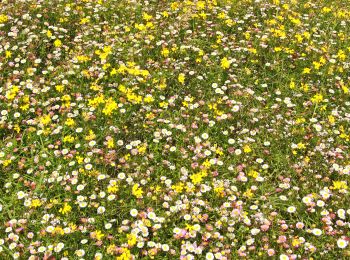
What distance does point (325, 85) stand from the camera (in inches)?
240

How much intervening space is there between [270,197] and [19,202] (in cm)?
249

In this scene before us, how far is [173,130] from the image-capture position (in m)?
A: 5.20

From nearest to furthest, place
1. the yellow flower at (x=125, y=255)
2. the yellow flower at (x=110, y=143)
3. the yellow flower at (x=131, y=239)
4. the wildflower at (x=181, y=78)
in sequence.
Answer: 1. the yellow flower at (x=125, y=255)
2. the yellow flower at (x=131, y=239)
3. the yellow flower at (x=110, y=143)
4. the wildflower at (x=181, y=78)

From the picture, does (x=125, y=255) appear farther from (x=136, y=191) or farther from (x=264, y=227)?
(x=264, y=227)

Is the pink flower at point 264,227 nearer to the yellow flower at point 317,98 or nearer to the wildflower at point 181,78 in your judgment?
the yellow flower at point 317,98

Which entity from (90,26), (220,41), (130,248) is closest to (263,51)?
(220,41)

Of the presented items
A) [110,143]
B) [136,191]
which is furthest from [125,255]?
[110,143]

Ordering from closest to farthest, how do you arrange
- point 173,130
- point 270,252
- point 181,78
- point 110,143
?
point 270,252
point 110,143
point 173,130
point 181,78

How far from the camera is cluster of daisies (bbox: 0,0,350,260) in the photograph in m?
4.10

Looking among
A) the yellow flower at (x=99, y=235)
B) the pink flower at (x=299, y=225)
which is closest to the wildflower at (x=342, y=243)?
the pink flower at (x=299, y=225)

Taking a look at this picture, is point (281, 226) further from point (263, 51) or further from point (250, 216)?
point (263, 51)

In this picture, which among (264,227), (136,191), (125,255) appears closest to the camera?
(125,255)

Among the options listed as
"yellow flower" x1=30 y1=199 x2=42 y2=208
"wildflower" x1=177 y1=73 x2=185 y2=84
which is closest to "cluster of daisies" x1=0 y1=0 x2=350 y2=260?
"yellow flower" x1=30 y1=199 x2=42 y2=208

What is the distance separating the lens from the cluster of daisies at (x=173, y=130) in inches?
161
